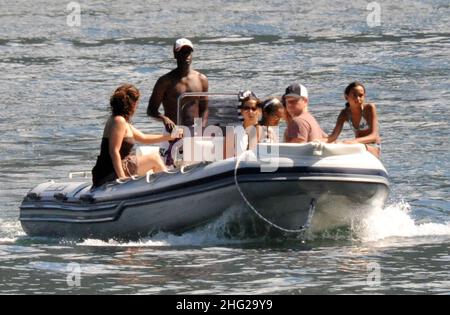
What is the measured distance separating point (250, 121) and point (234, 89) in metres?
11.1

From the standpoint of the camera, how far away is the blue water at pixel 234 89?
12.2 m

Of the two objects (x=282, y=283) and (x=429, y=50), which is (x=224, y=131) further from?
(x=429, y=50)

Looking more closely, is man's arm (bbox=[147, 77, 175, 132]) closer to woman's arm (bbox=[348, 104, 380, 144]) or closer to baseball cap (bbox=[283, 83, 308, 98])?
baseball cap (bbox=[283, 83, 308, 98])

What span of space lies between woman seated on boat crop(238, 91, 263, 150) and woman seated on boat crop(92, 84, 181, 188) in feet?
2.14

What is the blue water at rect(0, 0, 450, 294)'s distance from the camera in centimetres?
1225

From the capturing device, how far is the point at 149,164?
45.2ft

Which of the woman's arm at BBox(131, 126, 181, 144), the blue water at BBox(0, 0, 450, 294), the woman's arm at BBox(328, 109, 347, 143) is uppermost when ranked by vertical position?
the woman's arm at BBox(328, 109, 347, 143)

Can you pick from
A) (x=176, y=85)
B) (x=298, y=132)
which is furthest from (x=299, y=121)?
(x=176, y=85)

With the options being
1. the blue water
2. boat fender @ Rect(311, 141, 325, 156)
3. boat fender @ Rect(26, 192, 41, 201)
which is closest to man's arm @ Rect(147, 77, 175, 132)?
boat fender @ Rect(26, 192, 41, 201)

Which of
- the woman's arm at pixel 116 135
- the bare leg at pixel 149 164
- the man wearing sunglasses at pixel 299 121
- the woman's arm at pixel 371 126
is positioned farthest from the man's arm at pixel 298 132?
the woman's arm at pixel 116 135

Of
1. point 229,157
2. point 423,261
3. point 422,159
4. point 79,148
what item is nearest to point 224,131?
point 229,157

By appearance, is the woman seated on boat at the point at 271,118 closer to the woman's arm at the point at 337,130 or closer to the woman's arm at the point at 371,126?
the woman's arm at the point at 337,130

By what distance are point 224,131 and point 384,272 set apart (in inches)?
90.0

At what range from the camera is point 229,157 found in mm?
13359
